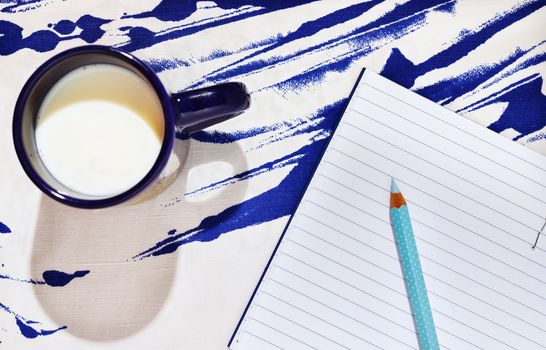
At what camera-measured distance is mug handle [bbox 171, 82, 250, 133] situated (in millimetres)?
399

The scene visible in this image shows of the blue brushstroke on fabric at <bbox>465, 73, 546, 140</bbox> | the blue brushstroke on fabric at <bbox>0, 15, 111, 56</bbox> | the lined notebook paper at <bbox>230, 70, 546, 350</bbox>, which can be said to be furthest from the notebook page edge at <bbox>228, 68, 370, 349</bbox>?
the blue brushstroke on fabric at <bbox>0, 15, 111, 56</bbox>

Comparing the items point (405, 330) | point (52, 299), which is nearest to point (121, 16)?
point (52, 299)

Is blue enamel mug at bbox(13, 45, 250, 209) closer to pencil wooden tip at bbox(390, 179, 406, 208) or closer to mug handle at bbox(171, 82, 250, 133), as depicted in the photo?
mug handle at bbox(171, 82, 250, 133)

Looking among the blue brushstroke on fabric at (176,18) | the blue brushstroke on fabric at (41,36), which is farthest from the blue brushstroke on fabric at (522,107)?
the blue brushstroke on fabric at (41,36)

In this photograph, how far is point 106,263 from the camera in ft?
1.68

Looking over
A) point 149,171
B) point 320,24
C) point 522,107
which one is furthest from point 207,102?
point 522,107

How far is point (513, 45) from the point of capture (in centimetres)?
53

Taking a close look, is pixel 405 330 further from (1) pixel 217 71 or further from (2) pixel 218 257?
(1) pixel 217 71

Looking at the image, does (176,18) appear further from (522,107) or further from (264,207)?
(522,107)

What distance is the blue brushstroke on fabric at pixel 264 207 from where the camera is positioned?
20.3 inches

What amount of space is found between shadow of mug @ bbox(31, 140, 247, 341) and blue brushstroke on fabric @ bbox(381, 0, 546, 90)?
0.20m

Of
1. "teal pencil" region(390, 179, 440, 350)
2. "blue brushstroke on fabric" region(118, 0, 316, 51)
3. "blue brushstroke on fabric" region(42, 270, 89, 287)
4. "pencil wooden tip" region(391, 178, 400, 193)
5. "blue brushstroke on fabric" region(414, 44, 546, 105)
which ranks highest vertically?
"blue brushstroke on fabric" region(414, 44, 546, 105)

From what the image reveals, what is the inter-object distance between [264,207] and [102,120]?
0.16 meters

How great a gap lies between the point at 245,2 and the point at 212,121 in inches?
4.8
